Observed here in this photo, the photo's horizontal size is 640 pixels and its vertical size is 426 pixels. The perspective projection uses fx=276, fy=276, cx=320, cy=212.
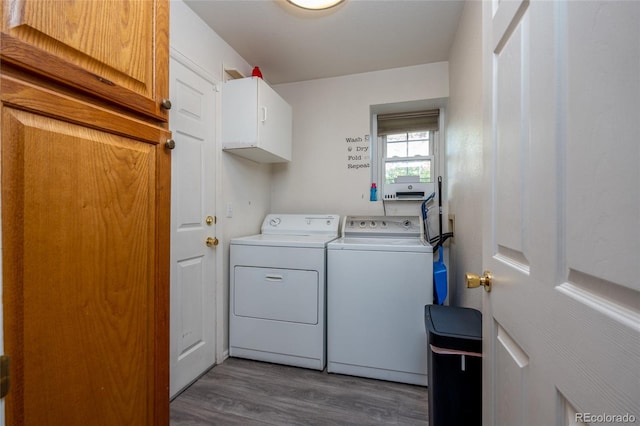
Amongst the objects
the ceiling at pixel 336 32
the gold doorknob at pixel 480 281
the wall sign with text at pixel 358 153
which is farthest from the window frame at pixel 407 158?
the gold doorknob at pixel 480 281

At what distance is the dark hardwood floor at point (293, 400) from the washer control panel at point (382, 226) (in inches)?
43.2

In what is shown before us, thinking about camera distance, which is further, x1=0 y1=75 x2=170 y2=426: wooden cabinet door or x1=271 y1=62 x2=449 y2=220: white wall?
x1=271 y1=62 x2=449 y2=220: white wall

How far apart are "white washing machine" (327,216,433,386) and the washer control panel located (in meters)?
0.46

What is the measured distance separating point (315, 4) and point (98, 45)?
143cm

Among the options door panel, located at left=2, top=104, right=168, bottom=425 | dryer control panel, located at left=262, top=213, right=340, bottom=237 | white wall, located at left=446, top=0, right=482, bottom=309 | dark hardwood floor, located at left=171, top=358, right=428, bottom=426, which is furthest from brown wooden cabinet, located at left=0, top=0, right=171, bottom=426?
dryer control panel, located at left=262, top=213, right=340, bottom=237

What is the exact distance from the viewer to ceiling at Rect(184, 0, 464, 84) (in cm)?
180

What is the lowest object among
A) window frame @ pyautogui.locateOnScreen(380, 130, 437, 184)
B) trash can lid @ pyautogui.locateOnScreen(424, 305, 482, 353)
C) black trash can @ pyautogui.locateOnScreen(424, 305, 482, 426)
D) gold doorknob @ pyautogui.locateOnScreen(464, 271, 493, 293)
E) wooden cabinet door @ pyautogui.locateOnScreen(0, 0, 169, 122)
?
black trash can @ pyautogui.locateOnScreen(424, 305, 482, 426)

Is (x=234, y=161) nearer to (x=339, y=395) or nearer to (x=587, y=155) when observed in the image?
(x=339, y=395)

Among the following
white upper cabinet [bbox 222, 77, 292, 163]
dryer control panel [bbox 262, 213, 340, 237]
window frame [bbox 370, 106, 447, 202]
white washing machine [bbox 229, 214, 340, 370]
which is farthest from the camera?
window frame [bbox 370, 106, 447, 202]

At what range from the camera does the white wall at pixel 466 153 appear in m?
1.50

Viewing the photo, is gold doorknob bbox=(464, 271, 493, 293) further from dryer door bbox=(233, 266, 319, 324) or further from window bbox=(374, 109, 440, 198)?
window bbox=(374, 109, 440, 198)

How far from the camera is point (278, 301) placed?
2.03 meters

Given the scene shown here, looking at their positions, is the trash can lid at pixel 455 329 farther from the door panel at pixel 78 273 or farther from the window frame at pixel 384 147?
the window frame at pixel 384 147

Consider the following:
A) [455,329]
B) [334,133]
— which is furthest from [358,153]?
[455,329]
